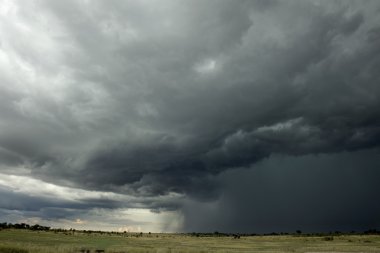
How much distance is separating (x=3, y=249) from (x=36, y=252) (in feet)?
17.8

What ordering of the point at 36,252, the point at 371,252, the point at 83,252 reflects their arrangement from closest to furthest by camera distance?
the point at 36,252 → the point at 83,252 → the point at 371,252

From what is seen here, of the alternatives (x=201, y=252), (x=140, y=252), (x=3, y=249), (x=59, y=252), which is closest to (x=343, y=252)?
(x=201, y=252)

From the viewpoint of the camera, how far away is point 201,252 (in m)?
62.3

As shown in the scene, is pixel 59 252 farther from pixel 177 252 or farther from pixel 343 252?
pixel 343 252

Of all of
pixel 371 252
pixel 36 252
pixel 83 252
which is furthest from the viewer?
pixel 371 252

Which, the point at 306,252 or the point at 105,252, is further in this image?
the point at 306,252

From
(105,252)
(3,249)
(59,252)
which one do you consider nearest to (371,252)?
(105,252)

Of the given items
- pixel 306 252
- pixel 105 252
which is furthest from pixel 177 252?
pixel 306 252

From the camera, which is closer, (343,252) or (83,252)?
(83,252)

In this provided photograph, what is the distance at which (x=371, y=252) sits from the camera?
213ft

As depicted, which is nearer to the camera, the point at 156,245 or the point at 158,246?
the point at 158,246

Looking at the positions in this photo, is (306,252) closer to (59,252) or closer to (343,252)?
(343,252)

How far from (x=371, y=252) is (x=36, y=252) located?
52.7 m

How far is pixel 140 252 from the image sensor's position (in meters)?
62.9
